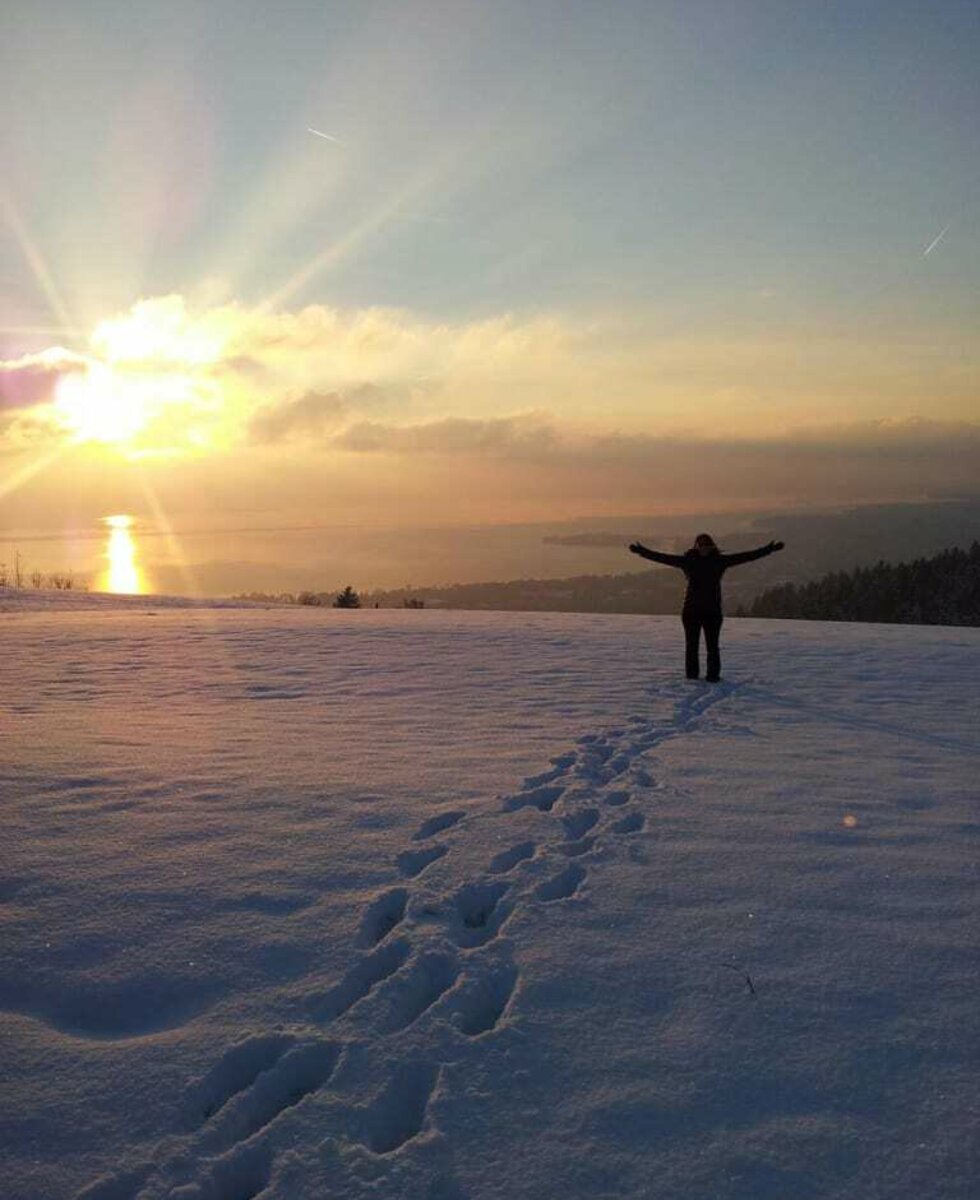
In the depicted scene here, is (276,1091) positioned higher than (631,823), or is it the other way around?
(631,823)

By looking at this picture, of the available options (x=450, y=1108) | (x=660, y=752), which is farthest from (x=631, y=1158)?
(x=660, y=752)

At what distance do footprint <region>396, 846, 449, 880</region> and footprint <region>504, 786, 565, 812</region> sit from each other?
875 millimetres

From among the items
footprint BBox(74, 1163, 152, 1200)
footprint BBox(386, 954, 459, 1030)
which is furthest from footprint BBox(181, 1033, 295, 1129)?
footprint BBox(386, 954, 459, 1030)

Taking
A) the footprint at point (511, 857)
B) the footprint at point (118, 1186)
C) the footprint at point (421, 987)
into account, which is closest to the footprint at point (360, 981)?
the footprint at point (421, 987)

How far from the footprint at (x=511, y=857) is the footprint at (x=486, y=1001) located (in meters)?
1.05

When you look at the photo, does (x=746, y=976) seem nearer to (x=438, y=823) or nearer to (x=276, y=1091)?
(x=276, y=1091)

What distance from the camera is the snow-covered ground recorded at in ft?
8.50

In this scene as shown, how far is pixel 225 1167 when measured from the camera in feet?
8.32

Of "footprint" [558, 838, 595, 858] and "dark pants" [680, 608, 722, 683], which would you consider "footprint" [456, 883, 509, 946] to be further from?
"dark pants" [680, 608, 722, 683]

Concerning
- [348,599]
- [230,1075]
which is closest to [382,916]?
[230,1075]

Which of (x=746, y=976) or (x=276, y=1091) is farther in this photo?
(x=746, y=976)

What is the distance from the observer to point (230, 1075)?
116 inches

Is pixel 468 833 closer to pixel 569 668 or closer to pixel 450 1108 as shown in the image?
pixel 450 1108

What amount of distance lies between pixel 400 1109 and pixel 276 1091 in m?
0.47
